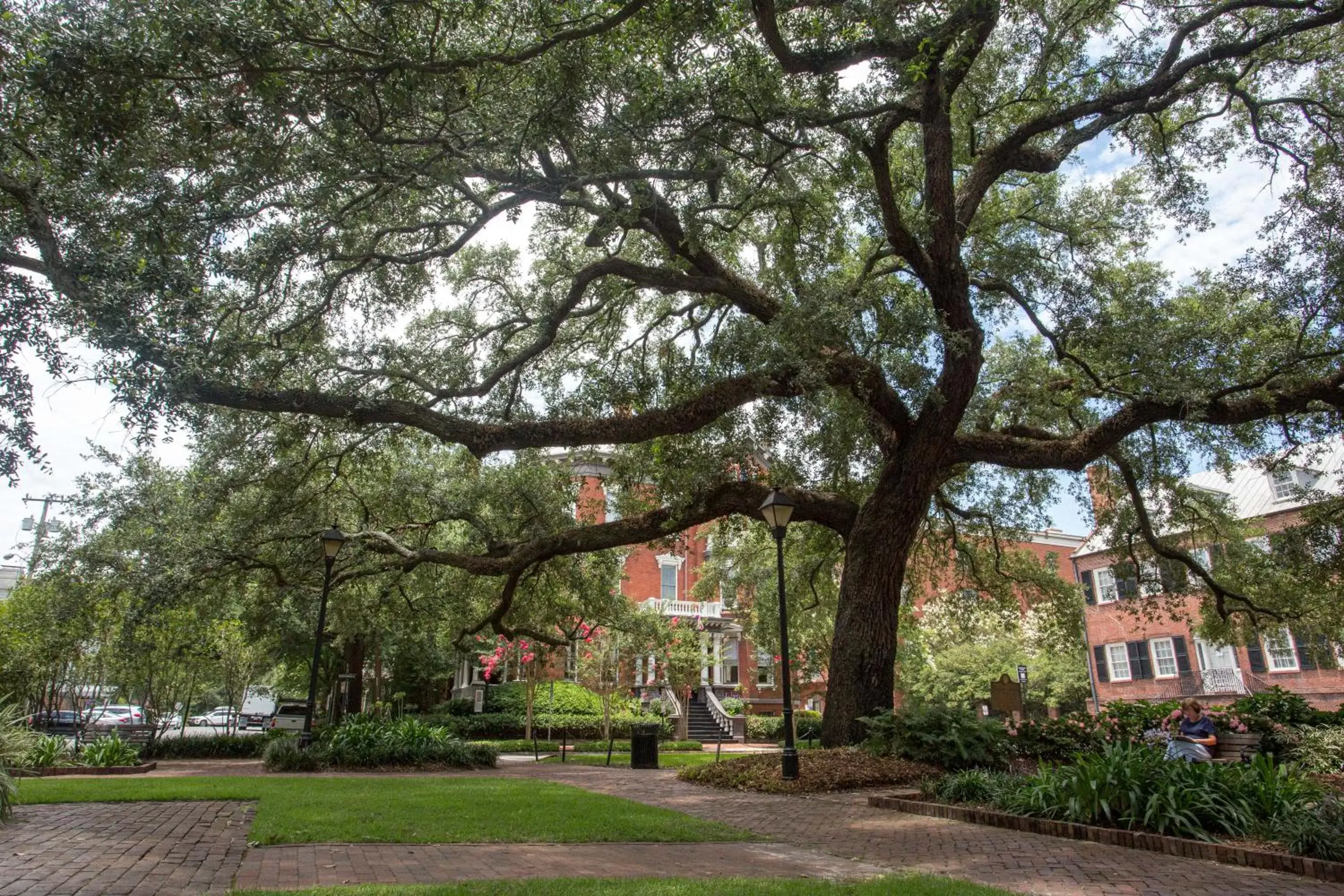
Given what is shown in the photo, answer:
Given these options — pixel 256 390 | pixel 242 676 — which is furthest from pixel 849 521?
pixel 242 676

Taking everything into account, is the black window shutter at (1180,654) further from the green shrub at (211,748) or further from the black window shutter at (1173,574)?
the green shrub at (211,748)

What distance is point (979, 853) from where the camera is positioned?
6.51 meters

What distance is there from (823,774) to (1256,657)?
1158 inches

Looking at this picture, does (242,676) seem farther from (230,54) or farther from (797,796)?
(230,54)

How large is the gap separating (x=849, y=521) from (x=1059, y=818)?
24.0 ft

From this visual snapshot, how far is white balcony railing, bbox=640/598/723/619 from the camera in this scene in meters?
35.1

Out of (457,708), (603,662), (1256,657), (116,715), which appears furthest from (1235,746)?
(116,715)

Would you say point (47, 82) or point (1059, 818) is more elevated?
point (47, 82)

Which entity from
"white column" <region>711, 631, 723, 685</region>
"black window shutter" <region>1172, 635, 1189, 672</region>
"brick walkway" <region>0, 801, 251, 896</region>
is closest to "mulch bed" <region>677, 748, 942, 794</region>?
"brick walkway" <region>0, 801, 251, 896</region>

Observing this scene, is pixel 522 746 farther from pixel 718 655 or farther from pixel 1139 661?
pixel 1139 661

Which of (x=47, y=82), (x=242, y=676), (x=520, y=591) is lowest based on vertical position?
(x=242, y=676)

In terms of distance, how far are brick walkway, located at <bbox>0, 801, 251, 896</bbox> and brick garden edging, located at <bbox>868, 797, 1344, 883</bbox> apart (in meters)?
6.62

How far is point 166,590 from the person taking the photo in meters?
13.7

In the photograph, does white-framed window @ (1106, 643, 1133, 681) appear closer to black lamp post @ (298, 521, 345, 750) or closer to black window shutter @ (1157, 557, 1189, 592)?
black window shutter @ (1157, 557, 1189, 592)
